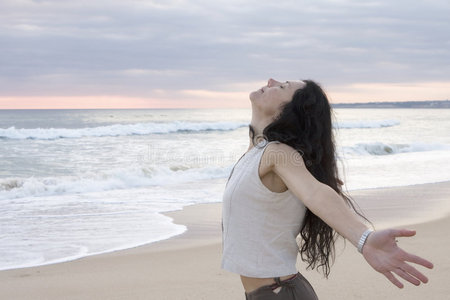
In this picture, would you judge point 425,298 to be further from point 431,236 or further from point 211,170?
point 211,170

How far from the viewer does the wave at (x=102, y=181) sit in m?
13.2

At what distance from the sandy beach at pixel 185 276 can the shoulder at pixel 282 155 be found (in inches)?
117

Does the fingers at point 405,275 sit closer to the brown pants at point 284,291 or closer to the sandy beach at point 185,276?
the brown pants at point 284,291

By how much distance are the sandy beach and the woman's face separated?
289 centimetres

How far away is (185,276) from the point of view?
5.45 m

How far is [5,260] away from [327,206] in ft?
18.2

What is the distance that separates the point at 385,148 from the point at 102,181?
1621 centimetres

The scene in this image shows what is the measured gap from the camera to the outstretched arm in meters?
1.70

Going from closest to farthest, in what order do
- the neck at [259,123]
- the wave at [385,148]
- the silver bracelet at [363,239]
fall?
the silver bracelet at [363,239] < the neck at [259,123] < the wave at [385,148]

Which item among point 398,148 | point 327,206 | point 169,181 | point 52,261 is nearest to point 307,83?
point 327,206

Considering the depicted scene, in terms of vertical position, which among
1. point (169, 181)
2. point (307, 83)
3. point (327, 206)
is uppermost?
point (307, 83)

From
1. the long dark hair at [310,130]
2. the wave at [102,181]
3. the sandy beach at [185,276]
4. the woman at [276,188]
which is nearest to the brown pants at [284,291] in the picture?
the woman at [276,188]

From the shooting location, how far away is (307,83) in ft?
7.49

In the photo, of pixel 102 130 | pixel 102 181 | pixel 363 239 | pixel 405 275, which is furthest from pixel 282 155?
pixel 102 130
